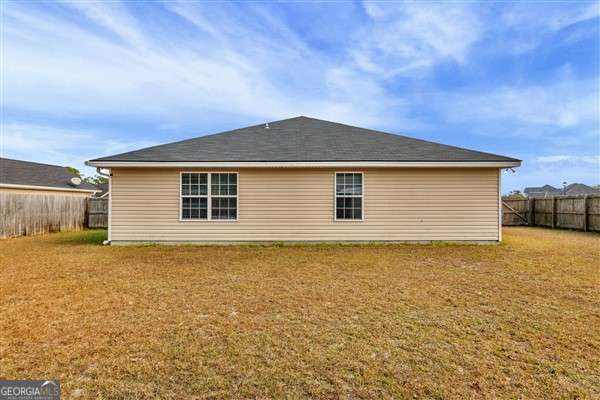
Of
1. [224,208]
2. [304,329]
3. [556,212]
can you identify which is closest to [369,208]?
[224,208]

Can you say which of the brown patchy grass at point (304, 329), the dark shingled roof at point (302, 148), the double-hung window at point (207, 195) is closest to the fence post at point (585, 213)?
the dark shingled roof at point (302, 148)

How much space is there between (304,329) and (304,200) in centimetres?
700

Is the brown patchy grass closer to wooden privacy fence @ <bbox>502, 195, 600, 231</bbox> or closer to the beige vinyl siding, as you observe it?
the beige vinyl siding

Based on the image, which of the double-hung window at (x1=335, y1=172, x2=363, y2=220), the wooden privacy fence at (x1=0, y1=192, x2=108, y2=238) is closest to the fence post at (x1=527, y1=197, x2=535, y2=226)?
the double-hung window at (x1=335, y1=172, x2=363, y2=220)

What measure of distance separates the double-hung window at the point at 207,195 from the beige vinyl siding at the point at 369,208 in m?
0.25

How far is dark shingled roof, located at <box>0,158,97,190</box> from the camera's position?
51.6 ft

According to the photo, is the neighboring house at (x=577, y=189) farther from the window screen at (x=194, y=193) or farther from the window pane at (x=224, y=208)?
the window screen at (x=194, y=193)

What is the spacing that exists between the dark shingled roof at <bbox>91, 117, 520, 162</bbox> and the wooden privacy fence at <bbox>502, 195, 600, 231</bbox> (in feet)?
26.8

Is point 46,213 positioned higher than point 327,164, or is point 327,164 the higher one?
point 327,164

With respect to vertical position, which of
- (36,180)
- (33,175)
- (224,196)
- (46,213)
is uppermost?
(33,175)

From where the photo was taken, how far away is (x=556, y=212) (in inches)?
648

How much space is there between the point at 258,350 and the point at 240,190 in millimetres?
7672

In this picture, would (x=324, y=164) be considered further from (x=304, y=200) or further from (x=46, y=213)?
(x=46, y=213)

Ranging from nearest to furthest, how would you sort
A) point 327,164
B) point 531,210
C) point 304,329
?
1. point 304,329
2. point 327,164
3. point 531,210
